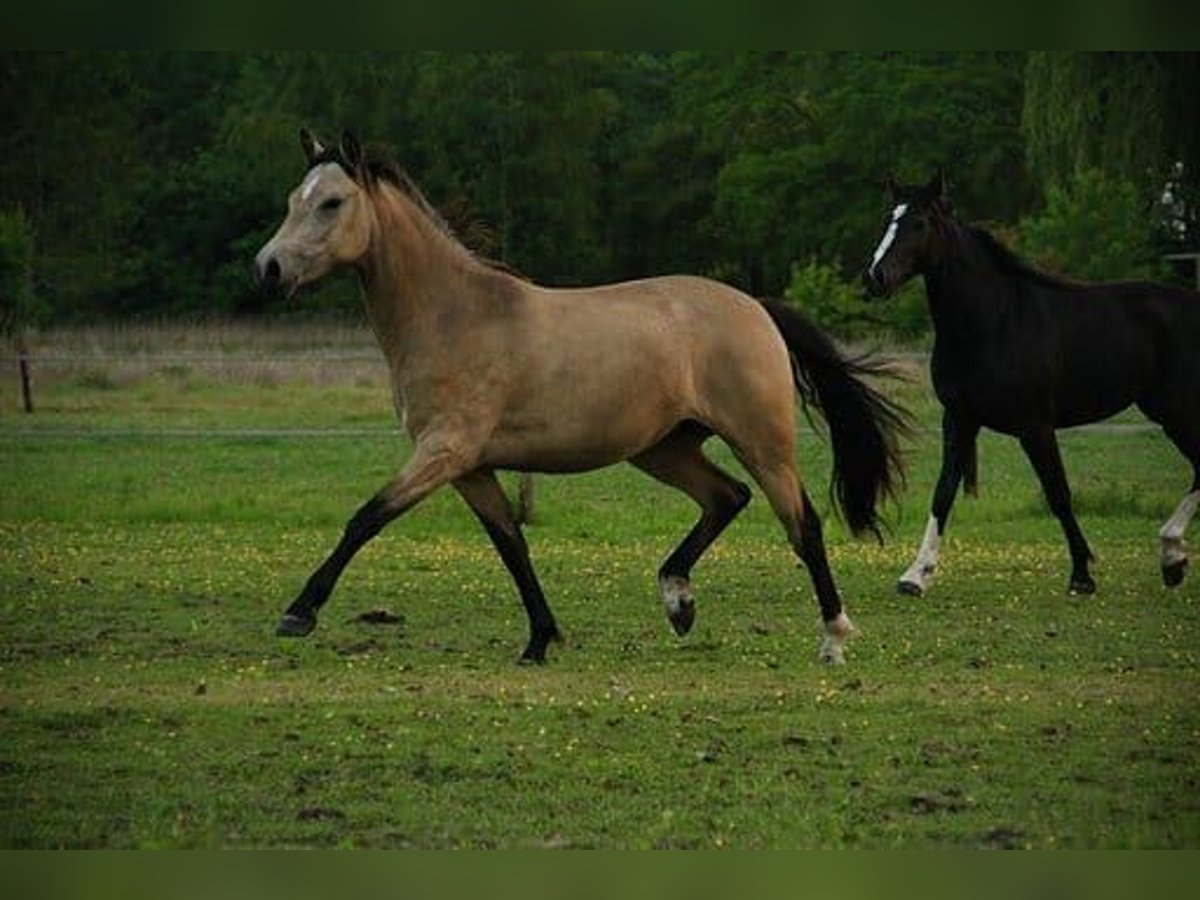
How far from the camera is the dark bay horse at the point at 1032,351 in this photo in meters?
10.5

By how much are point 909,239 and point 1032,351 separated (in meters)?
0.97

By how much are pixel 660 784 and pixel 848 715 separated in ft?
4.99

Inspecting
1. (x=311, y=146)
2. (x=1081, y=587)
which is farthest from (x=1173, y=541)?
(x=311, y=146)

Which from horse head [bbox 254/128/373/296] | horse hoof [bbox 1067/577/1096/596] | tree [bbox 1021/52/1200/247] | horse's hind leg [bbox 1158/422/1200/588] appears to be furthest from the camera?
horse's hind leg [bbox 1158/422/1200/588]

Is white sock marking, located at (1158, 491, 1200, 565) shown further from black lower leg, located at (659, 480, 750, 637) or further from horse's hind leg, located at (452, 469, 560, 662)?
horse's hind leg, located at (452, 469, 560, 662)

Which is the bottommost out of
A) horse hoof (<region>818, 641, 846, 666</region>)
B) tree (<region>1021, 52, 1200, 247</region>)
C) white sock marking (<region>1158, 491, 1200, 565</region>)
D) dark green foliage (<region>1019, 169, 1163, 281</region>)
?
dark green foliage (<region>1019, 169, 1163, 281</region>)

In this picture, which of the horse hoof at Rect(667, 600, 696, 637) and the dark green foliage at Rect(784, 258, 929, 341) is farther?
the dark green foliage at Rect(784, 258, 929, 341)

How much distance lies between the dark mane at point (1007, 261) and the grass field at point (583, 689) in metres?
1.74

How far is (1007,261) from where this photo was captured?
34.8 feet

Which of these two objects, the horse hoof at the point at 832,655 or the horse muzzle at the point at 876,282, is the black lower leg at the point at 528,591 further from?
the horse muzzle at the point at 876,282

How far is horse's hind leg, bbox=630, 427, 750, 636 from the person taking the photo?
8391 mm

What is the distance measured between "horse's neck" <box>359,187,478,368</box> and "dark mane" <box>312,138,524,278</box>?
0.15 feet

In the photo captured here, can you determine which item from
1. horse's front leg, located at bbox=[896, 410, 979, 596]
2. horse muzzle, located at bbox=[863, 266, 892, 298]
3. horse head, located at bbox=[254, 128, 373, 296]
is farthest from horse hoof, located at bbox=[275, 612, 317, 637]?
horse muzzle, located at bbox=[863, 266, 892, 298]

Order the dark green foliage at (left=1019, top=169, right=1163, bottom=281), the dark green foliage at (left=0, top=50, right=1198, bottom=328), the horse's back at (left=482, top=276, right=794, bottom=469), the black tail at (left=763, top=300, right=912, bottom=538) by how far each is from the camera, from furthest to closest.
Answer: the dark green foliage at (left=0, top=50, right=1198, bottom=328), the dark green foliage at (left=1019, top=169, right=1163, bottom=281), the black tail at (left=763, top=300, right=912, bottom=538), the horse's back at (left=482, top=276, right=794, bottom=469)
